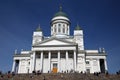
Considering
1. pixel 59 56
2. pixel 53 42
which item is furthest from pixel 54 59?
pixel 53 42

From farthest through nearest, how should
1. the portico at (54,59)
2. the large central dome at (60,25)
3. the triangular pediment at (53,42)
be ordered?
the large central dome at (60,25), the triangular pediment at (53,42), the portico at (54,59)

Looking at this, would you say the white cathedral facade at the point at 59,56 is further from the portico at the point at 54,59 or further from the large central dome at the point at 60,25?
the large central dome at the point at 60,25

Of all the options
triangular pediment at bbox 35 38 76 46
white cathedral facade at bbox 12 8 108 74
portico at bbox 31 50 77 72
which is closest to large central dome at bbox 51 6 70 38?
white cathedral facade at bbox 12 8 108 74

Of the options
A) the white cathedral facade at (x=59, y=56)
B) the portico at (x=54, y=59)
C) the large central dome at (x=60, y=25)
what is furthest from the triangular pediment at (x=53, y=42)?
the large central dome at (x=60, y=25)

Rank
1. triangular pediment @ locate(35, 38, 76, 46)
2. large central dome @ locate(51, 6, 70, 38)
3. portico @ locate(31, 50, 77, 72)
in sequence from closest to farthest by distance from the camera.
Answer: portico @ locate(31, 50, 77, 72) < triangular pediment @ locate(35, 38, 76, 46) < large central dome @ locate(51, 6, 70, 38)

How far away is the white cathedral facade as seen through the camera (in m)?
46.5

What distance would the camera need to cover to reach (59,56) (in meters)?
46.2

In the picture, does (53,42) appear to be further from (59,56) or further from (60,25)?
(60,25)

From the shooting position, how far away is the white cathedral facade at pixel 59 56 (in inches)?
1829

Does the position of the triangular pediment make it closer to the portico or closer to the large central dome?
the portico

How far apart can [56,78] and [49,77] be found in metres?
1.32

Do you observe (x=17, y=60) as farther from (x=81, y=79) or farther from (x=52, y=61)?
(x=81, y=79)

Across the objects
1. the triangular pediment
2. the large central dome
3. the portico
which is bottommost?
the portico

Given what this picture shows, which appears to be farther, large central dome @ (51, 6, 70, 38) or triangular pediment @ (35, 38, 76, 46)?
large central dome @ (51, 6, 70, 38)
